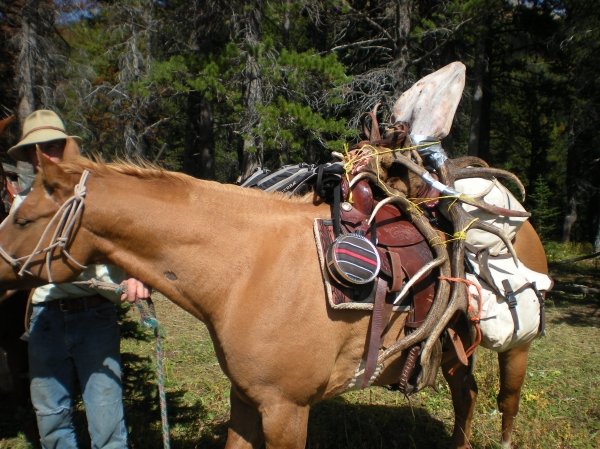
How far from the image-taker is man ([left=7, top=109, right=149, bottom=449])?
8.80 feet

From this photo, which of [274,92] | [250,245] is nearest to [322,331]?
[250,245]

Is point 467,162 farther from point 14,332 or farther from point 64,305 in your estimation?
point 14,332

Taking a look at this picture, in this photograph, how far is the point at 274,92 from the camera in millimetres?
10984

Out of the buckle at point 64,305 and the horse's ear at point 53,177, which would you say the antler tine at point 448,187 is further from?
the buckle at point 64,305

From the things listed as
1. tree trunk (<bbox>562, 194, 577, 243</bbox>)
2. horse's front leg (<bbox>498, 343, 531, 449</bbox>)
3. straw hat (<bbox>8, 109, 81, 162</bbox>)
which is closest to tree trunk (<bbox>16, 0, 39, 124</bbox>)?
A: straw hat (<bbox>8, 109, 81, 162</bbox>)

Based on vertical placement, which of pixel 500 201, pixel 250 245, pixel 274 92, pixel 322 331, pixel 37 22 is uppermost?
pixel 37 22

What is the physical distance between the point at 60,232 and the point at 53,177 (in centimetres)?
24

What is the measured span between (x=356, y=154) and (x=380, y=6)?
1235 cm

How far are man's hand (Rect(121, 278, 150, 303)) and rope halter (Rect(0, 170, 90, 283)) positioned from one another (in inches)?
12.9

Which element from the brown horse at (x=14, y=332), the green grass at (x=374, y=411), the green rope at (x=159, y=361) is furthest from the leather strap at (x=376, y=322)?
the brown horse at (x=14, y=332)

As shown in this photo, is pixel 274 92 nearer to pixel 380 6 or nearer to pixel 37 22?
pixel 380 6

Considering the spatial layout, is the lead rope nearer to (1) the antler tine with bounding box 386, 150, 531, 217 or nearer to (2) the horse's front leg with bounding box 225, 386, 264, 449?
(2) the horse's front leg with bounding box 225, 386, 264, 449

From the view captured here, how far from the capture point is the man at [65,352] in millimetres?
2682

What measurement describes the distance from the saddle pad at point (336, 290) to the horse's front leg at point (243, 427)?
0.81 m
